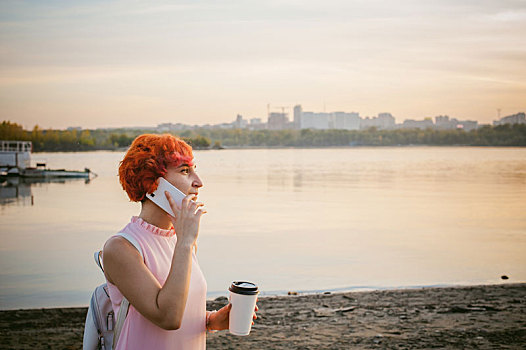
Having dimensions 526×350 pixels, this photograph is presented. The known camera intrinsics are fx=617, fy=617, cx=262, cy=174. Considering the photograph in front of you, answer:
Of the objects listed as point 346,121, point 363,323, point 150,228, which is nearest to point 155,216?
point 150,228

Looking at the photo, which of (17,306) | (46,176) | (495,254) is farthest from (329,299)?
(46,176)

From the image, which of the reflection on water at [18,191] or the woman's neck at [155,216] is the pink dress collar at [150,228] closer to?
the woman's neck at [155,216]

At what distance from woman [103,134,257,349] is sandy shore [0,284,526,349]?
3.38 metres

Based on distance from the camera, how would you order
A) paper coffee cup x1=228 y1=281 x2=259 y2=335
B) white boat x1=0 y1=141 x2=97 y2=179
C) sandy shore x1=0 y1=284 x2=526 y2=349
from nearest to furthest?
1. paper coffee cup x1=228 y1=281 x2=259 y2=335
2. sandy shore x1=0 y1=284 x2=526 y2=349
3. white boat x1=0 y1=141 x2=97 y2=179

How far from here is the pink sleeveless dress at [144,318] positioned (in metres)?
2.00

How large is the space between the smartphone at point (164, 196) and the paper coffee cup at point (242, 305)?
1.27 feet

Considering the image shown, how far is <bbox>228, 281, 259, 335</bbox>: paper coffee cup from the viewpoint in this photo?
7.07 ft

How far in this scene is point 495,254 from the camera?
1199 centimetres

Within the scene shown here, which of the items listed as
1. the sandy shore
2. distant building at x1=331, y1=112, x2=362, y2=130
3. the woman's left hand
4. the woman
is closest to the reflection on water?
the sandy shore

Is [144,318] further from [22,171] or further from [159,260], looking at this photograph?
[22,171]

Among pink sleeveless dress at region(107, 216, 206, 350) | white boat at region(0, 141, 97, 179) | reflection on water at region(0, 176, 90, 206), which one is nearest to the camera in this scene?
pink sleeveless dress at region(107, 216, 206, 350)

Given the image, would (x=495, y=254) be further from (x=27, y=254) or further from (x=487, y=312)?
(x=27, y=254)

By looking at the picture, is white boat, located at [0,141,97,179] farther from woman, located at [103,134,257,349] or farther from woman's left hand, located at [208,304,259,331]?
woman, located at [103,134,257,349]

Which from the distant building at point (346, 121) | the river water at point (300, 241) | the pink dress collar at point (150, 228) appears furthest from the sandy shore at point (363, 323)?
the distant building at point (346, 121)
